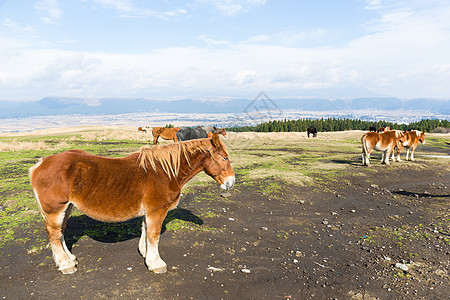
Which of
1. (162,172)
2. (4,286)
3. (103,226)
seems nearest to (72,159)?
(162,172)

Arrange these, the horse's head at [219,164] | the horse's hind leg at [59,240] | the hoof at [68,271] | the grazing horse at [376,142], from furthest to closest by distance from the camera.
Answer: the grazing horse at [376,142]
the horse's head at [219,164]
the hoof at [68,271]
the horse's hind leg at [59,240]

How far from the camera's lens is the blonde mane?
5645 millimetres

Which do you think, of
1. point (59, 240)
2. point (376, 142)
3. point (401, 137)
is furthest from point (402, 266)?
point (401, 137)

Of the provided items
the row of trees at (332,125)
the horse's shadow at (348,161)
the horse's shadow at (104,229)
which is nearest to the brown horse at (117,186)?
the horse's shadow at (104,229)

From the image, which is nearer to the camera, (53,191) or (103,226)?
(53,191)

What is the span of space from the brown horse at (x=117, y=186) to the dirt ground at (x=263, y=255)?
22.3 inches

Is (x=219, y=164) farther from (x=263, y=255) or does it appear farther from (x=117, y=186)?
(x=263, y=255)

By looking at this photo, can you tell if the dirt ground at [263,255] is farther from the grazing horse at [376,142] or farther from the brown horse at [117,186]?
the grazing horse at [376,142]

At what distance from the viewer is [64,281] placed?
203 inches

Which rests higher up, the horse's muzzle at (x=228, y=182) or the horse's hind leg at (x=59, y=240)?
the horse's muzzle at (x=228, y=182)

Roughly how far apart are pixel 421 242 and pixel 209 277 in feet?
20.5

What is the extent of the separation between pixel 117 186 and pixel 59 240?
5.63ft

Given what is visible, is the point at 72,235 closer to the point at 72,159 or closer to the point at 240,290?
the point at 72,159

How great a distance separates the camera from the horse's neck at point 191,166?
19.4 feet
